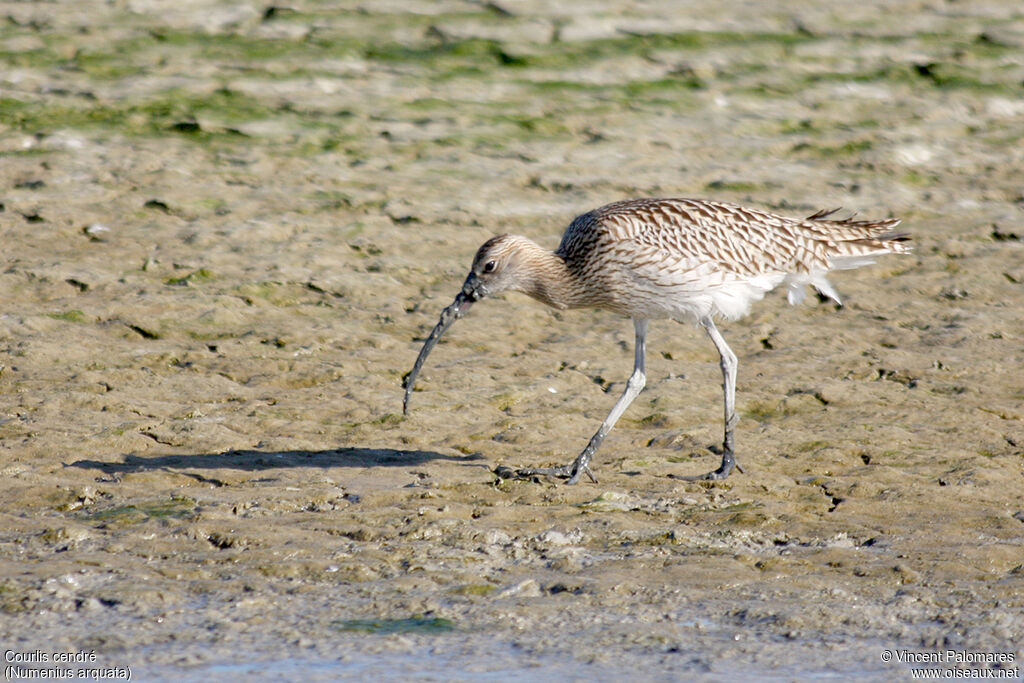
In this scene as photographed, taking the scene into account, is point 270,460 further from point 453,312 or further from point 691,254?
point 691,254

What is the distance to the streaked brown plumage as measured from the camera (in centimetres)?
669

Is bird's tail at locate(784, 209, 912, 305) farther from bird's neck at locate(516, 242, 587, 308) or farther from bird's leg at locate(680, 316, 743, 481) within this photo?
bird's neck at locate(516, 242, 587, 308)

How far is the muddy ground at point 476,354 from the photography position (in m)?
4.95

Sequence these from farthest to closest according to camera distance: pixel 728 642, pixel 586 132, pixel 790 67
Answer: pixel 790 67
pixel 586 132
pixel 728 642

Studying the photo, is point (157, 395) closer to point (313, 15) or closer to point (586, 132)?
point (586, 132)

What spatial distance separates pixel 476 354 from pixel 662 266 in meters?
1.93

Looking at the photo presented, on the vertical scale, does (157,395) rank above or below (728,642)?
below

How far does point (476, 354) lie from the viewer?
8289mm

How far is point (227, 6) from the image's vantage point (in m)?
14.2

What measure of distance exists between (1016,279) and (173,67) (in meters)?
7.60

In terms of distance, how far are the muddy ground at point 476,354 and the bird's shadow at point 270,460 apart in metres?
0.03

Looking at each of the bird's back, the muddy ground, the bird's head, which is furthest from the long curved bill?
the bird's back

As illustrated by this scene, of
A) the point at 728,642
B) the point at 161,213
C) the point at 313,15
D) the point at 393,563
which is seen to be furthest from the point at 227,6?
the point at 728,642

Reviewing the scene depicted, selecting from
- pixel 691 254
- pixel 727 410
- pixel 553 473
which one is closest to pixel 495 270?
pixel 691 254
